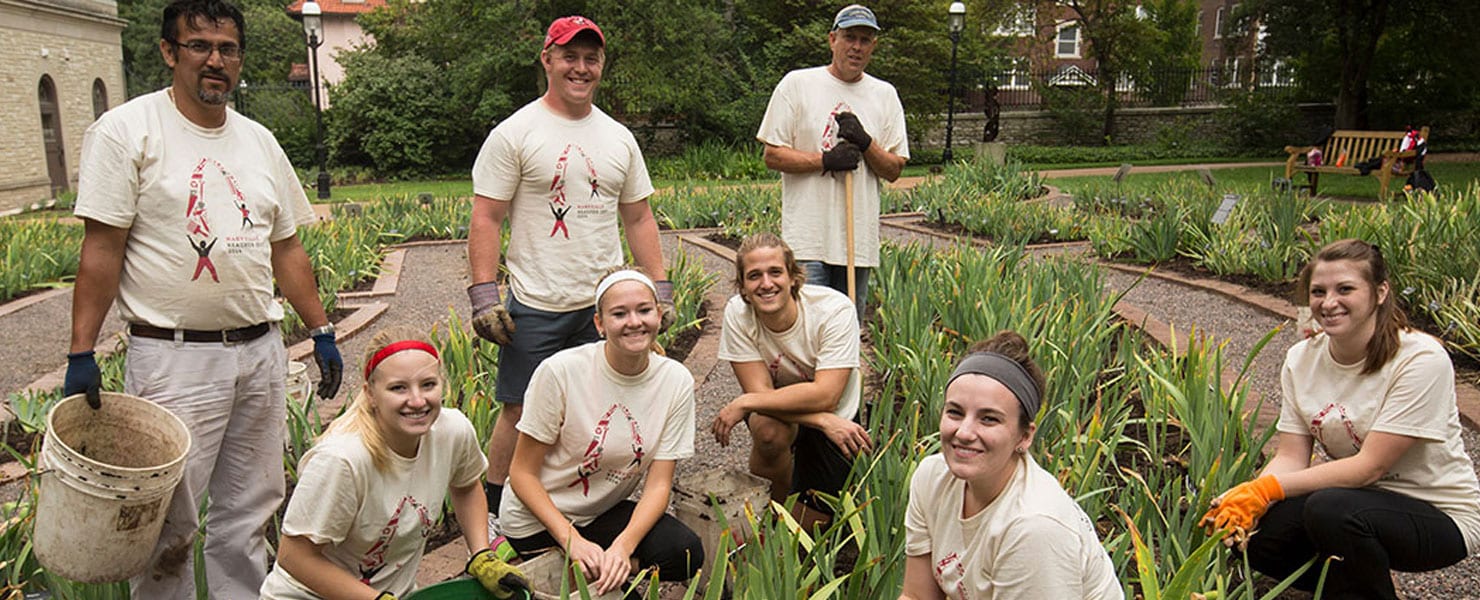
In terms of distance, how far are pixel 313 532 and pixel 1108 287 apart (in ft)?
18.1

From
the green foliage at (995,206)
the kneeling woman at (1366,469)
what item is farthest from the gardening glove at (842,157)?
the green foliage at (995,206)

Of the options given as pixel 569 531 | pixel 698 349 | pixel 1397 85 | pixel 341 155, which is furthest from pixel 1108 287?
pixel 1397 85

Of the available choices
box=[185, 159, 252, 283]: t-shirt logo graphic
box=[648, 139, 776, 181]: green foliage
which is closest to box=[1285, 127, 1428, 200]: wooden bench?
box=[648, 139, 776, 181]: green foliage

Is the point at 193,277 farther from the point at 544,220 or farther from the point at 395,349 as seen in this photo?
the point at 544,220

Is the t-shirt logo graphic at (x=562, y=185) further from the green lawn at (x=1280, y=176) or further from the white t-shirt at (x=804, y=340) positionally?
the green lawn at (x=1280, y=176)

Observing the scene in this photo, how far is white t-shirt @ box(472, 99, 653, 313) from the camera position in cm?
309

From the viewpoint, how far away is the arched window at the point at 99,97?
2228cm

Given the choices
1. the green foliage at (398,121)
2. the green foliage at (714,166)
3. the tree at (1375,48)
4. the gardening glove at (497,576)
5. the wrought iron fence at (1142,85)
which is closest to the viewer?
the gardening glove at (497,576)

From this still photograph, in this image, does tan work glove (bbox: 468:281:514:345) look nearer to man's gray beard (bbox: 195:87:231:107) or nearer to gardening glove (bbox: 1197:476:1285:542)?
man's gray beard (bbox: 195:87:231:107)

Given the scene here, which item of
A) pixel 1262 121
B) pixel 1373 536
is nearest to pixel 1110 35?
pixel 1262 121

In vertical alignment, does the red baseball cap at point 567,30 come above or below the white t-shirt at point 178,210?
above

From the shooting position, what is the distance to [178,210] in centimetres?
254

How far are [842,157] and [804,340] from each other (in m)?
0.94

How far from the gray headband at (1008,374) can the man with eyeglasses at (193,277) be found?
1.83 m
